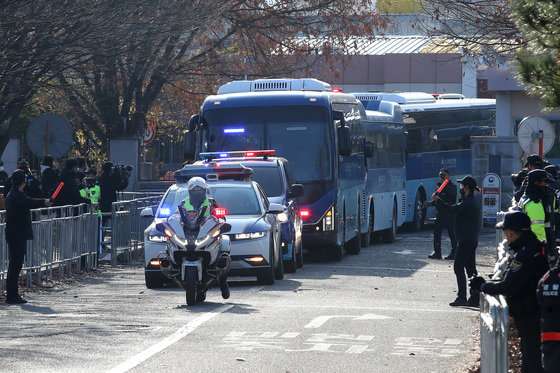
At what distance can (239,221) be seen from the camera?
1906 centimetres

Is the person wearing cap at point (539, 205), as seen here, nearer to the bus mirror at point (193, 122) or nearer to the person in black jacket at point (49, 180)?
the bus mirror at point (193, 122)

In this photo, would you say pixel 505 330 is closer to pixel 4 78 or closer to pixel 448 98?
pixel 4 78

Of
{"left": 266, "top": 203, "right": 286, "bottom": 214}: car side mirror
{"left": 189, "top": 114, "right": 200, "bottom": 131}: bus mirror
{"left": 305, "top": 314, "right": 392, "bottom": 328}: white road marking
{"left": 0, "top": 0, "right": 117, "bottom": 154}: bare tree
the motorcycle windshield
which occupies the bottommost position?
{"left": 305, "top": 314, "right": 392, "bottom": 328}: white road marking

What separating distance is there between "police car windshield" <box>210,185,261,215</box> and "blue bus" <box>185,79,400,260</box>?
13.4 ft

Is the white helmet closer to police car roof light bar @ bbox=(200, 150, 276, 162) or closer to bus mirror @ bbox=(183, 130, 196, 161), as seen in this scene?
police car roof light bar @ bbox=(200, 150, 276, 162)

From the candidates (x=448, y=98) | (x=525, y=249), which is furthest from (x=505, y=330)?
(x=448, y=98)

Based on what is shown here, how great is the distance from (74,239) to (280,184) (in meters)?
3.74

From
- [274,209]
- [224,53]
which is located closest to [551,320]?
[274,209]

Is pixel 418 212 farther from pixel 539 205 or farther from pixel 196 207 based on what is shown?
pixel 539 205

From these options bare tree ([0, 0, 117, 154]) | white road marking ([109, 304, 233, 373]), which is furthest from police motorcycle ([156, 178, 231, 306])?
bare tree ([0, 0, 117, 154])

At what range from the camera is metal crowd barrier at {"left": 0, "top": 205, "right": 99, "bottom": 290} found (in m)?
18.9

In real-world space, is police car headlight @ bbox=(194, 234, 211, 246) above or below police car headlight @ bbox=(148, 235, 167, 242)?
above

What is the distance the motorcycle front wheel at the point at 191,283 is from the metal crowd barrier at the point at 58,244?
3295 millimetres

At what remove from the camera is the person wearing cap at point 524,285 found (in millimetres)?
8711
